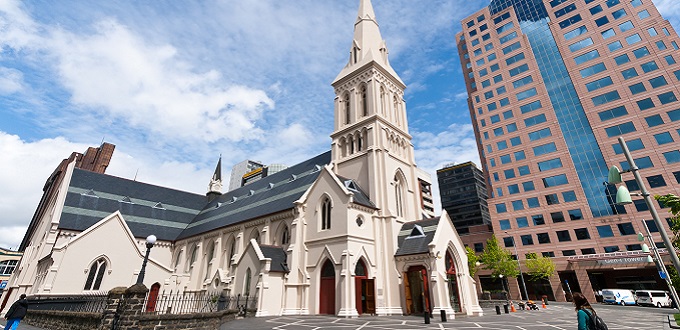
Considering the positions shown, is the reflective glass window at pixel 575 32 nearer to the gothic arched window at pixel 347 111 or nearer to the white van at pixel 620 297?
the white van at pixel 620 297

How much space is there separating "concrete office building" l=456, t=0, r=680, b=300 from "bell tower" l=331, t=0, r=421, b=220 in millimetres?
27124

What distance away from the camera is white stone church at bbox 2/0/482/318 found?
2300 centimetres

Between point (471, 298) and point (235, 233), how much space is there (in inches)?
908

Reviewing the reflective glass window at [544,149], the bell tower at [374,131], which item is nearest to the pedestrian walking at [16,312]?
the bell tower at [374,131]

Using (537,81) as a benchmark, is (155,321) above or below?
below

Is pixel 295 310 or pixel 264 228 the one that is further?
pixel 264 228

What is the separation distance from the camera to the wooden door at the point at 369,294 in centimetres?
2255

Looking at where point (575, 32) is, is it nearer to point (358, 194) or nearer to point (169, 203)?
point (358, 194)

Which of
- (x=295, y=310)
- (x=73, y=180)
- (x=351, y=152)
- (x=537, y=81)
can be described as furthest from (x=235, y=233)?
(x=537, y=81)

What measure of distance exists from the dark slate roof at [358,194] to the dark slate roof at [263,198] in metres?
5.06

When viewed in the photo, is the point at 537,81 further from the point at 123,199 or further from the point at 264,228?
the point at 123,199

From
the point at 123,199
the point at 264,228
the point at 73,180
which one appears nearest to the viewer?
the point at 264,228

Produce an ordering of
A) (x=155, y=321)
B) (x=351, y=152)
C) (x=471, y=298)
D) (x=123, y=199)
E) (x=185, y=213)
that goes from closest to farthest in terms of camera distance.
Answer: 1. (x=155, y=321)
2. (x=471, y=298)
3. (x=351, y=152)
4. (x=123, y=199)
5. (x=185, y=213)

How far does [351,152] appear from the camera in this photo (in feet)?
104
